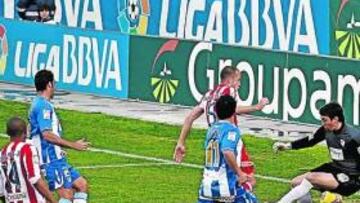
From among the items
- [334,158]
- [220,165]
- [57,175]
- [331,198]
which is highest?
[220,165]

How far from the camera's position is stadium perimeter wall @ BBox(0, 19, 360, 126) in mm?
26953

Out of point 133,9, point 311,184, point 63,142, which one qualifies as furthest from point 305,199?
point 133,9

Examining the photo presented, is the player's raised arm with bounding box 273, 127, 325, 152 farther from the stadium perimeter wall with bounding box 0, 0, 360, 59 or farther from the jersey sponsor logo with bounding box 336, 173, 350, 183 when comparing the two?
the stadium perimeter wall with bounding box 0, 0, 360, 59

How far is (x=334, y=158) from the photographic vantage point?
732 inches

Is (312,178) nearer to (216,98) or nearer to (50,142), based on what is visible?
(216,98)

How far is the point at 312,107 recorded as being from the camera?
→ 2700 cm

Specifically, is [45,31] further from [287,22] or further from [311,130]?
[311,130]

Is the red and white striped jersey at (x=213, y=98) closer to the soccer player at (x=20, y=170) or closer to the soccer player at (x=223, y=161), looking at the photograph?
the soccer player at (x=223, y=161)

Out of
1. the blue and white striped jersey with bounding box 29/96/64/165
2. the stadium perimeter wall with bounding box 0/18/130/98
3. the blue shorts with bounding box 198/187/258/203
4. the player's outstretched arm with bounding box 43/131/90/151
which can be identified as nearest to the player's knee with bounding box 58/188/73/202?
the blue and white striped jersey with bounding box 29/96/64/165

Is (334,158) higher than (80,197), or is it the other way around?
(334,158)

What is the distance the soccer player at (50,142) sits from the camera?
1777cm

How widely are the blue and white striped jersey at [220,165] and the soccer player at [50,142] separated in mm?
1662

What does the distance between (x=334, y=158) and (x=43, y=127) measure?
11.2 ft

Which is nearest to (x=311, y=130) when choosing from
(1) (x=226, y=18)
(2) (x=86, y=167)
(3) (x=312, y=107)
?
(3) (x=312, y=107)
